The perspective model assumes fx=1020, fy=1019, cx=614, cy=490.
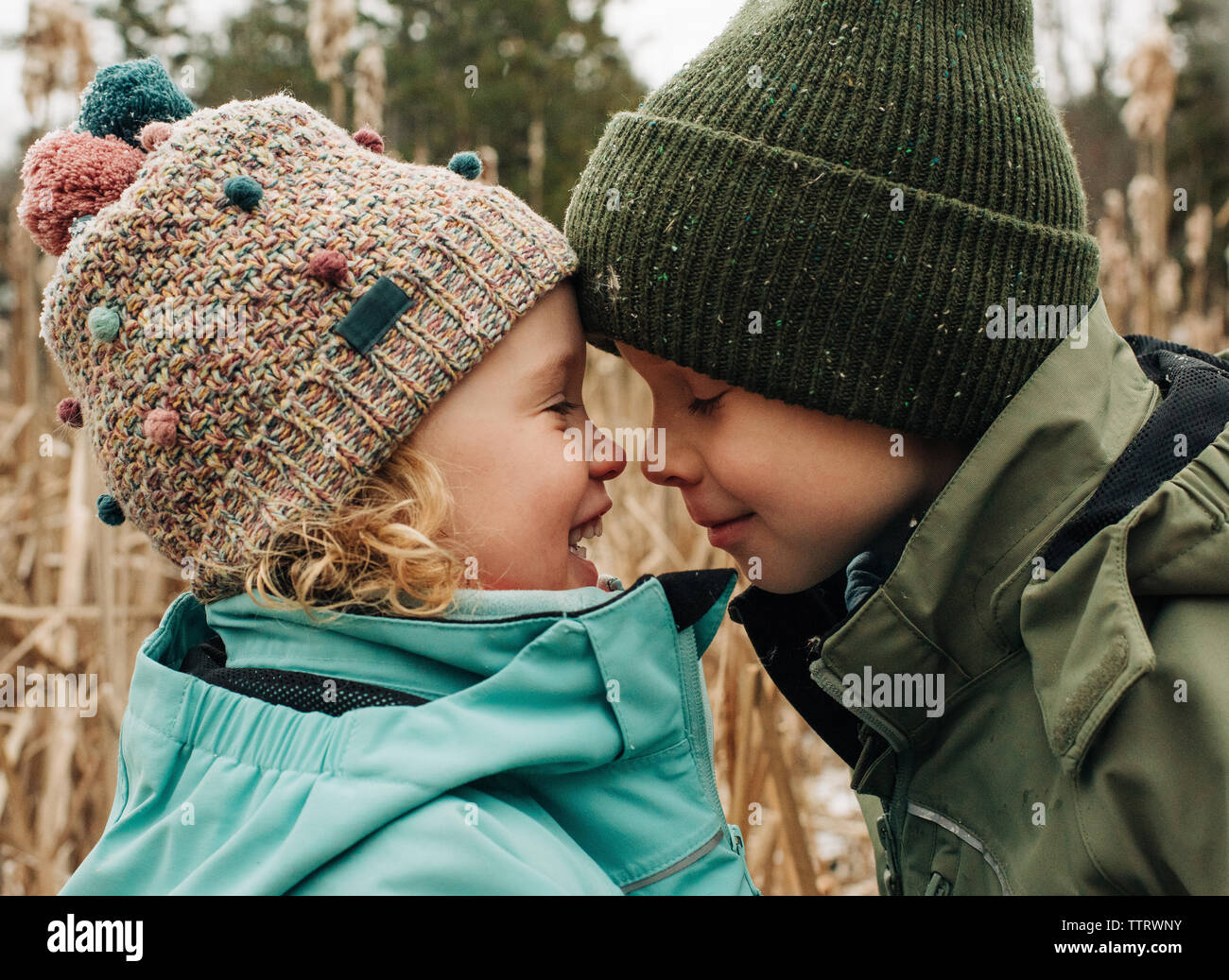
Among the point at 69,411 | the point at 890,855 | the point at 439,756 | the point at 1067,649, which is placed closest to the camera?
the point at 439,756

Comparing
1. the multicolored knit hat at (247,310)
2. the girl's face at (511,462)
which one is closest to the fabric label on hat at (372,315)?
the multicolored knit hat at (247,310)

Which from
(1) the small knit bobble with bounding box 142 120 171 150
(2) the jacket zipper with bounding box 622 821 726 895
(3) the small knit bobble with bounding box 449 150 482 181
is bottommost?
(2) the jacket zipper with bounding box 622 821 726 895

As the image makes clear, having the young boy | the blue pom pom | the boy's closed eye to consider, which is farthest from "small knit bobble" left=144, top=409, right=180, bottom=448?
the boy's closed eye

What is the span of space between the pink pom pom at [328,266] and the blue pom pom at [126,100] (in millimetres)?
358

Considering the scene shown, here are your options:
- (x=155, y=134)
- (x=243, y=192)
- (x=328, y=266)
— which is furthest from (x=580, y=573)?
(x=155, y=134)

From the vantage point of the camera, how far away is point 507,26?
11.4m

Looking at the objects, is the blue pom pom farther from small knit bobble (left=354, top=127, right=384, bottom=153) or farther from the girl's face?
the girl's face

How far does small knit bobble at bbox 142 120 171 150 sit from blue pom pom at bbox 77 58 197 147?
0.07 metres

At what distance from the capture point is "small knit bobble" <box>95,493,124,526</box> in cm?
136

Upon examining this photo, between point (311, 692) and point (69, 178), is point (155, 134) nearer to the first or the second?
point (69, 178)

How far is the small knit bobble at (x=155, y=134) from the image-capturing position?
1233 mm

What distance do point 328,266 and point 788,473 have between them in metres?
0.62

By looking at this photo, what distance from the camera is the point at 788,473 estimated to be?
A: 1327mm
